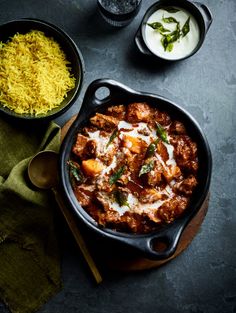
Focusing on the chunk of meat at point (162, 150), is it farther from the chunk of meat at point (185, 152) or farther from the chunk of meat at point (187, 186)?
the chunk of meat at point (187, 186)

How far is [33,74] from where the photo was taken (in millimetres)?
3635

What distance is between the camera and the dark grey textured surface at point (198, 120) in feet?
12.1

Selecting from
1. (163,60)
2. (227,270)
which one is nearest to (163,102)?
(163,60)

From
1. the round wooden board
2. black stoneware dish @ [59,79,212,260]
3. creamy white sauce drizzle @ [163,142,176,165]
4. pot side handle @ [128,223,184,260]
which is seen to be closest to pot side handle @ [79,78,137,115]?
black stoneware dish @ [59,79,212,260]

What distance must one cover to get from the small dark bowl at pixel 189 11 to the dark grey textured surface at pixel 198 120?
0.50 ft

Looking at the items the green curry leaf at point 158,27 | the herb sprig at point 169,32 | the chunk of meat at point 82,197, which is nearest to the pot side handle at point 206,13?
the herb sprig at point 169,32

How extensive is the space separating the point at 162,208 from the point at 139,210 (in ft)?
0.48

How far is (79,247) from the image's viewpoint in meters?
3.55

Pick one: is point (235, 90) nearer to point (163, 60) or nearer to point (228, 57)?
point (228, 57)

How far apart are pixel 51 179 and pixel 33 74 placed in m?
0.76

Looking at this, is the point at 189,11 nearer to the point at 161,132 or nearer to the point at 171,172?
the point at 161,132

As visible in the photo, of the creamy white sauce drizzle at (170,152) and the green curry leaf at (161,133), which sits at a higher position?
the green curry leaf at (161,133)

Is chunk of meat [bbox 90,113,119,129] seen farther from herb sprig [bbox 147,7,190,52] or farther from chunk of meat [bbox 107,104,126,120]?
herb sprig [bbox 147,7,190,52]

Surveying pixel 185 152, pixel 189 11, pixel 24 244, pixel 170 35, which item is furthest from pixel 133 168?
pixel 189 11
